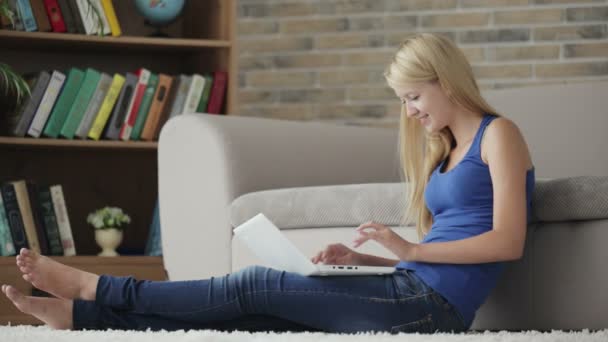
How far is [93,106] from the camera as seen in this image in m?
3.19

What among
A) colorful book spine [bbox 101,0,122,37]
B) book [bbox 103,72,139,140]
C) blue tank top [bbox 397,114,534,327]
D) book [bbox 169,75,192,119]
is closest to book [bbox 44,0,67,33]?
colorful book spine [bbox 101,0,122,37]

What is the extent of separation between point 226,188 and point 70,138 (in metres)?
0.88

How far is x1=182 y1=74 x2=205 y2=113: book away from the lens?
328 centimetres

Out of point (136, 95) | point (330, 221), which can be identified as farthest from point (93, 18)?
point (330, 221)

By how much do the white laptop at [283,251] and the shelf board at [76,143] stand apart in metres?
1.45

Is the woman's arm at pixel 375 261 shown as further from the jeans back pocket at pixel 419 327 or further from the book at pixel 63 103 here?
the book at pixel 63 103

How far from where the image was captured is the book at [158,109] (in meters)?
3.24

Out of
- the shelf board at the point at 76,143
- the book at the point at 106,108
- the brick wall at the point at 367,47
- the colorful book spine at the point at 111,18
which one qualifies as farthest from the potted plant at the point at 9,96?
the brick wall at the point at 367,47

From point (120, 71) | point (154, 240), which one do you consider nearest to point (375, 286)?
point (154, 240)

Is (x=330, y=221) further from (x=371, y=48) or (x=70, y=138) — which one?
(x=371, y=48)

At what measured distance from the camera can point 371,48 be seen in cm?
377

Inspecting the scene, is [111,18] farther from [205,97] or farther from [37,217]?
[37,217]

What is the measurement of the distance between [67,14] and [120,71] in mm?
362

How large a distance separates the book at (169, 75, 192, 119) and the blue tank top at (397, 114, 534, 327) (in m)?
1.53
